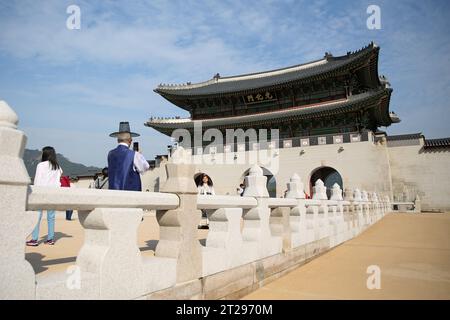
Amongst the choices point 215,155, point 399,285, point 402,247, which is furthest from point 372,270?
point 215,155

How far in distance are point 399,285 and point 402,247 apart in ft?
11.1

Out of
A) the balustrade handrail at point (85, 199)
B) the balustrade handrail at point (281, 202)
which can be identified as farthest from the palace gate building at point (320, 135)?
the balustrade handrail at point (85, 199)

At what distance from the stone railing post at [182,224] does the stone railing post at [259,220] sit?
1.21m

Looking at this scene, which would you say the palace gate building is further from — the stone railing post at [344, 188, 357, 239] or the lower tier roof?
the stone railing post at [344, 188, 357, 239]

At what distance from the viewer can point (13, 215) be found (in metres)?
1.66

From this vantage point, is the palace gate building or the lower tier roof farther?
the lower tier roof

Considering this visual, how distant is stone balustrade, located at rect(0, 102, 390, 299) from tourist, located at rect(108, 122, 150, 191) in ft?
4.73

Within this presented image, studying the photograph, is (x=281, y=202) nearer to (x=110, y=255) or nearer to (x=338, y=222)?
(x=110, y=255)

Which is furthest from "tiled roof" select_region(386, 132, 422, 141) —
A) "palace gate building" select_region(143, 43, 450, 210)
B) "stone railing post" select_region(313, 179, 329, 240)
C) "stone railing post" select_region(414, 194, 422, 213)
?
"stone railing post" select_region(313, 179, 329, 240)

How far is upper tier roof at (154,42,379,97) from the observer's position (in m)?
25.8

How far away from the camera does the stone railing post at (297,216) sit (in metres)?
5.12

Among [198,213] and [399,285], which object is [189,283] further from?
[399,285]

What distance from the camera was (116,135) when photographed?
14.2ft

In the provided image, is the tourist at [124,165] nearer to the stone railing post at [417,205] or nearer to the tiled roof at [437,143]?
the stone railing post at [417,205]
